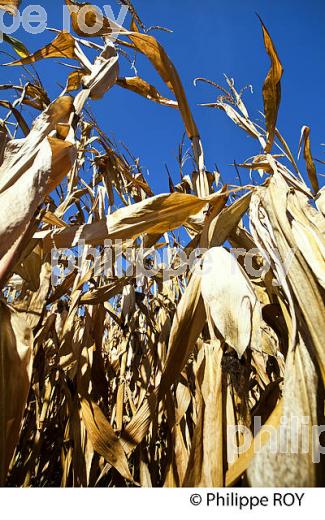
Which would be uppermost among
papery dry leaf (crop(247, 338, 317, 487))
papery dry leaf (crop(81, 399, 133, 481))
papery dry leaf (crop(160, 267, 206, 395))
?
papery dry leaf (crop(160, 267, 206, 395))

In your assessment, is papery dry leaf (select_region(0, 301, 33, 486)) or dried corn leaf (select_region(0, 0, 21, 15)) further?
dried corn leaf (select_region(0, 0, 21, 15))

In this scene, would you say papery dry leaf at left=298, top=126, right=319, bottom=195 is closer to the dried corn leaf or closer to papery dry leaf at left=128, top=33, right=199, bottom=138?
papery dry leaf at left=128, top=33, right=199, bottom=138

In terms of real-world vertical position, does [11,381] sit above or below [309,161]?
below

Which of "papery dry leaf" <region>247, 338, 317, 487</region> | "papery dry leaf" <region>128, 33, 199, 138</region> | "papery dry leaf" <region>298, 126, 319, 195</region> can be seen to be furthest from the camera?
"papery dry leaf" <region>298, 126, 319, 195</region>

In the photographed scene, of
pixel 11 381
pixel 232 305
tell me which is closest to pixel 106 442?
pixel 11 381

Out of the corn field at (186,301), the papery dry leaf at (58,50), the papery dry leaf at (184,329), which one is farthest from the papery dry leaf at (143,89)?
the papery dry leaf at (184,329)

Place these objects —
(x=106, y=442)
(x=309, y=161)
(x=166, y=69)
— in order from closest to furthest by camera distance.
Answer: (x=106, y=442) → (x=166, y=69) → (x=309, y=161)

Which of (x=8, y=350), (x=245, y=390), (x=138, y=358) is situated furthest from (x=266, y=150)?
(x=138, y=358)

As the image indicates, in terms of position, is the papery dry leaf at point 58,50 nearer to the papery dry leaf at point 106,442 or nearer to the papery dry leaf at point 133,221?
the papery dry leaf at point 133,221

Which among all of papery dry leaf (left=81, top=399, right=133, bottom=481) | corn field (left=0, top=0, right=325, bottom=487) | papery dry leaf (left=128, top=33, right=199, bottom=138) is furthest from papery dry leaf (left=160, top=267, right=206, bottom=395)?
papery dry leaf (left=128, top=33, right=199, bottom=138)

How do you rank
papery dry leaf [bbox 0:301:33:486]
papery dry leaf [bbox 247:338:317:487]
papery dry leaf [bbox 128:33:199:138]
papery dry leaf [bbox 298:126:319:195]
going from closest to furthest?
1. papery dry leaf [bbox 247:338:317:487]
2. papery dry leaf [bbox 0:301:33:486]
3. papery dry leaf [bbox 128:33:199:138]
4. papery dry leaf [bbox 298:126:319:195]

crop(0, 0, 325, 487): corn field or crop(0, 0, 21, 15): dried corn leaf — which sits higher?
crop(0, 0, 21, 15): dried corn leaf

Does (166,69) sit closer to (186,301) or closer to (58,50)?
(58,50)
